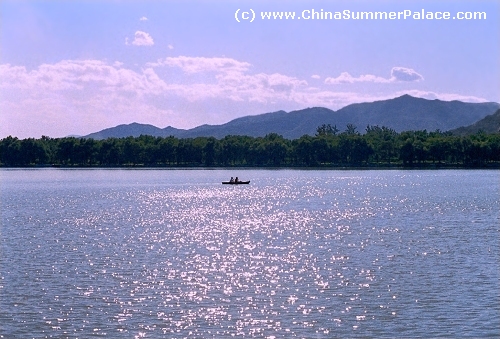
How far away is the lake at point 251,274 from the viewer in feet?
74.0

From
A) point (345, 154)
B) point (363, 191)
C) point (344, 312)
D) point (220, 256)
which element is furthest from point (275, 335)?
point (345, 154)

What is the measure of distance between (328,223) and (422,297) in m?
25.9

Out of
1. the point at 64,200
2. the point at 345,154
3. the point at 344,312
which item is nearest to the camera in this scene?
the point at 344,312

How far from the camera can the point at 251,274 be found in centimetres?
3058

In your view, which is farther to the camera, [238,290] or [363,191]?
[363,191]

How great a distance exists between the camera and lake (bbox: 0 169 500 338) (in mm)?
22547

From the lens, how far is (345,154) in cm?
18925

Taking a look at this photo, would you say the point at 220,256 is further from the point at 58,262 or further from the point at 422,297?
the point at 422,297

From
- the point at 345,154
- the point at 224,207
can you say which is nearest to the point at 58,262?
the point at 224,207

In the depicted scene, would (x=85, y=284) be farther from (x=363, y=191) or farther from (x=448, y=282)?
(x=363, y=191)

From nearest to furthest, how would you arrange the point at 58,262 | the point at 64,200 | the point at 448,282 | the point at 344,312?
the point at 344,312
the point at 448,282
the point at 58,262
the point at 64,200

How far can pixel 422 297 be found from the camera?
85.0 ft

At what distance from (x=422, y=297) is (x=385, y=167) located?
167 meters

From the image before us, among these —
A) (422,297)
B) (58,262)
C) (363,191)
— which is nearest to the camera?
(422,297)
